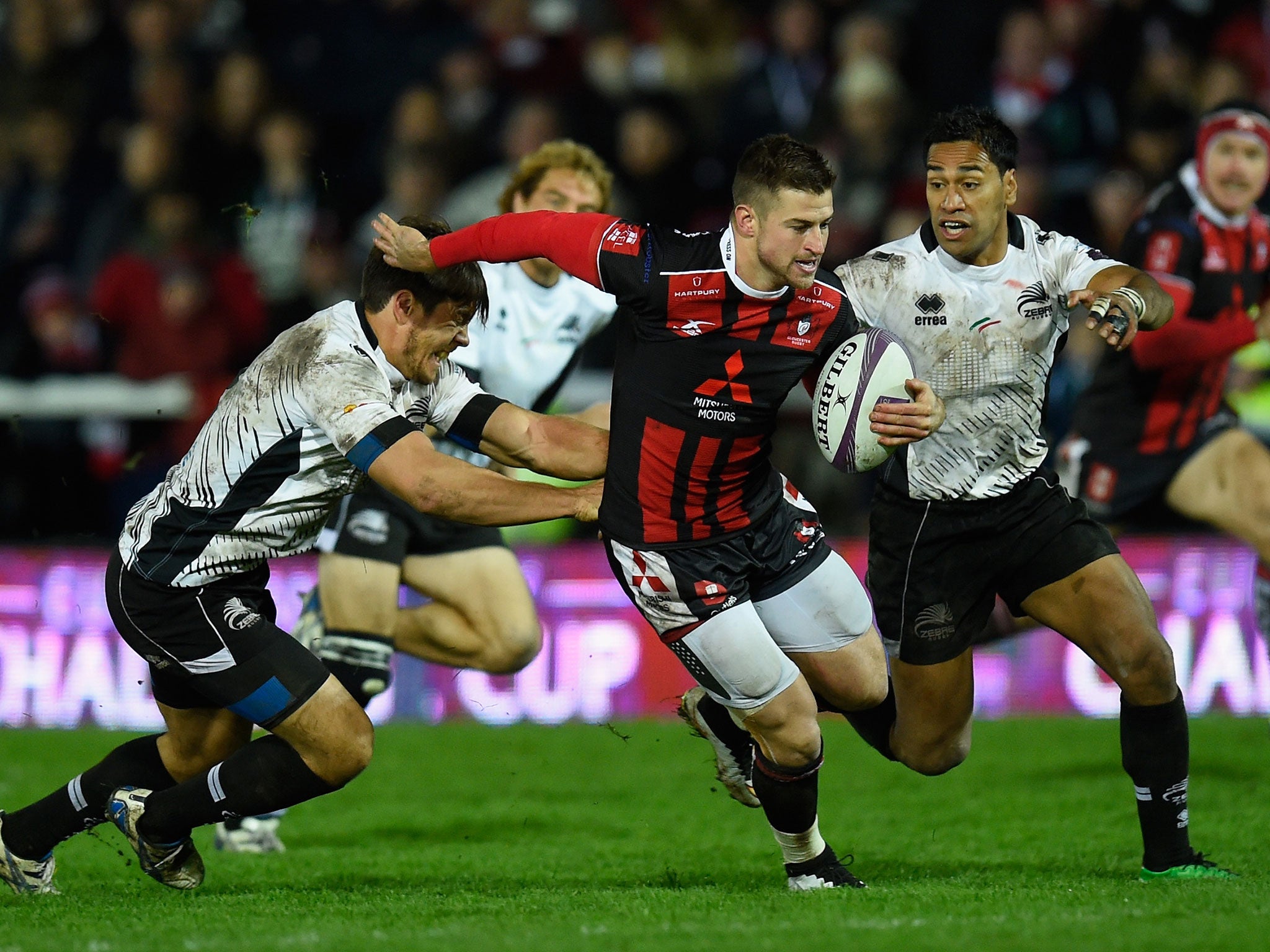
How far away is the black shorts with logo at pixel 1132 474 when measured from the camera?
8094mm

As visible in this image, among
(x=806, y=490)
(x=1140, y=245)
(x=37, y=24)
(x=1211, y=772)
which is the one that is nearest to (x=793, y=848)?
(x=1211, y=772)

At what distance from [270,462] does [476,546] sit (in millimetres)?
2111

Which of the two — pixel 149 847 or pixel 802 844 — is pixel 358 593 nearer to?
pixel 149 847

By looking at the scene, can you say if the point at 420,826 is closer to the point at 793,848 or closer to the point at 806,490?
the point at 793,848

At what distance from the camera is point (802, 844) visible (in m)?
5.80

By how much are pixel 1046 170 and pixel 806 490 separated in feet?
9.86

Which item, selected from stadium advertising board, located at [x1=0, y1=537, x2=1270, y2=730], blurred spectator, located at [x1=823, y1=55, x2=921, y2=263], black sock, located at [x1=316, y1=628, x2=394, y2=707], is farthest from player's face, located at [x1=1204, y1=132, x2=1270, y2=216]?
black sock, located at [x1=316, y1=628, x2=394, y2=707]

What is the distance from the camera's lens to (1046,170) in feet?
39.5

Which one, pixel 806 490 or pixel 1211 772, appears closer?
pixel 1211 772

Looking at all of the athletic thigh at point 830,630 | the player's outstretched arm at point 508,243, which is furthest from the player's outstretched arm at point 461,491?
the athletic thigh at point 830,630

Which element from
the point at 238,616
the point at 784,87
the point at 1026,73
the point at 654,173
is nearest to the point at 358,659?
the point at 238,616

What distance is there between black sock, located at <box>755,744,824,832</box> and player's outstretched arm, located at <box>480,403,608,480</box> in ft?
3.76

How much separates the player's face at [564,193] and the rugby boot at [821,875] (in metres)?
2.99

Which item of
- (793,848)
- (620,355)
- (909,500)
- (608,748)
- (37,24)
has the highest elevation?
(37,24)
